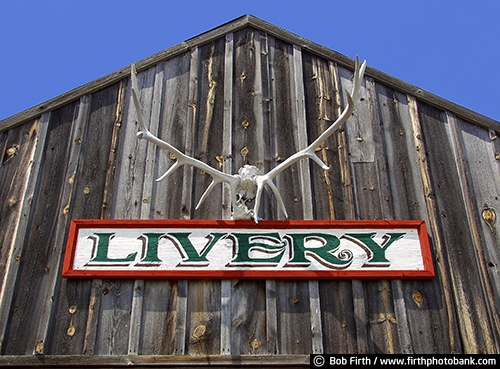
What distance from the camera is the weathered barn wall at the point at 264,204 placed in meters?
5.52

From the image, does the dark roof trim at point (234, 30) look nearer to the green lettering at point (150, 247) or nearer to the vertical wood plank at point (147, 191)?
the vertical wood plank at point (147, 191)

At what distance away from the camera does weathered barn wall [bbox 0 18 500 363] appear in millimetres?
5516

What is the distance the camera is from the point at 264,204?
6.40 metres

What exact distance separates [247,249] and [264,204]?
23.0 inches

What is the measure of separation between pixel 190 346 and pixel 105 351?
2.08 feet

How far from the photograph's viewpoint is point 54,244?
20.1 feet

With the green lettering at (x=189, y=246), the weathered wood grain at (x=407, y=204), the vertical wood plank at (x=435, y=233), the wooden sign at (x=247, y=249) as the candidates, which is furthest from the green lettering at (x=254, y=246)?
the vertical wood plank at (x=435, y=233)

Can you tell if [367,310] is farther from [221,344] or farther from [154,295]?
[154,295]

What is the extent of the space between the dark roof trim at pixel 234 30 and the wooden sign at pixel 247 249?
1.62 metres

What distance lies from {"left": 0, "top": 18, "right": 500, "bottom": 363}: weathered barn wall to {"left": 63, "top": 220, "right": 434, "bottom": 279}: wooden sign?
11cm

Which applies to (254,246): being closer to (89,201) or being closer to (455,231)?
(89,201)

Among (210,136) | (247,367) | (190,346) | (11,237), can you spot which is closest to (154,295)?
(190,346)

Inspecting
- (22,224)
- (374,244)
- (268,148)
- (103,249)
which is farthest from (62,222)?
(374,244)

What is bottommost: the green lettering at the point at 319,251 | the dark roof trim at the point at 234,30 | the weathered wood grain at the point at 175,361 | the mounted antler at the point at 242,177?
the weathered wood grain at the point at 175,361
